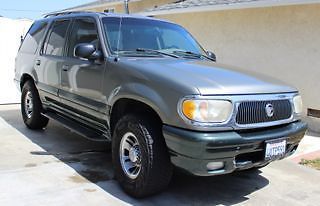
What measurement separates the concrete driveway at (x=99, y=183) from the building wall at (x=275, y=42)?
316 cm

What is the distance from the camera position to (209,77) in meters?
4.36

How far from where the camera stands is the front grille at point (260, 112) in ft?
13.6

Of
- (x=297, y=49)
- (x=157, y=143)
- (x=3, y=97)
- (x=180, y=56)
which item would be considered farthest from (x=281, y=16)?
(x=3, y=97)

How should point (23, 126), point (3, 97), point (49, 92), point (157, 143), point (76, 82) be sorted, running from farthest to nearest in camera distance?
point (3, 97) < point (23, 126) < point (49, 92) < point (76, 82) < point (157, 143)

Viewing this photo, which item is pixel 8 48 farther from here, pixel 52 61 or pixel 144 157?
pixel 144 157

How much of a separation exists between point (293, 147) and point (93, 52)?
2.58m

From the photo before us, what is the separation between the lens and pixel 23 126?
26.0ft

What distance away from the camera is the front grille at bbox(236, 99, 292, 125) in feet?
13.6

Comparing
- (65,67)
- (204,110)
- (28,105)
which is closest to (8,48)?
(28,105)

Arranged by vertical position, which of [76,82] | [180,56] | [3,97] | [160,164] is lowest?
[3,97]

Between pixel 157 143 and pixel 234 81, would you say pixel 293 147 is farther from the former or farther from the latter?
pixel 157 143

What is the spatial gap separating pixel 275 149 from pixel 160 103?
4.24 ft

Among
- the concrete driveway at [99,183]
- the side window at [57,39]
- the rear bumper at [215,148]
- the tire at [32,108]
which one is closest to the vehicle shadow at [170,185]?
the concrete driveway at [99,183]

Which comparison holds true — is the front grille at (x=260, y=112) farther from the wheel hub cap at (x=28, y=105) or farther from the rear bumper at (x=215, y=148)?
the wheel hub cap at (x=28, y=105)
